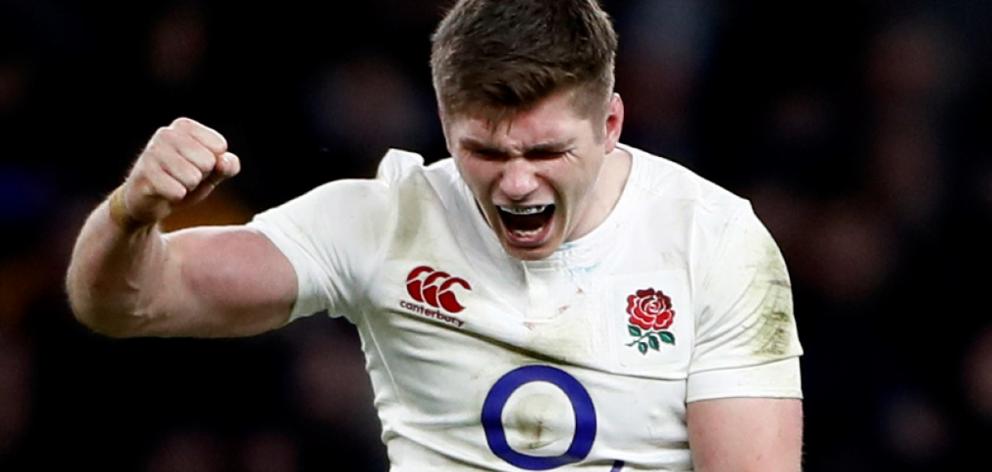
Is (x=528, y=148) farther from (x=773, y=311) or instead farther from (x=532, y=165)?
(x=773, y=311)

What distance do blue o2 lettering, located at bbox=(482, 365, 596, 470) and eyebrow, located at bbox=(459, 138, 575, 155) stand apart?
0.41m

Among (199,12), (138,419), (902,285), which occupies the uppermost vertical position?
(199,12)

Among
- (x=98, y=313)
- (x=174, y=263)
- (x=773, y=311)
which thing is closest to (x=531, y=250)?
(x=773, y=311)

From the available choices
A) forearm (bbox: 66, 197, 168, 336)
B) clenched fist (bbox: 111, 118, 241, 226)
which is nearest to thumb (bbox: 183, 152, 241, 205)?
clenched fist (bbox: 111, 118, 241, 226)

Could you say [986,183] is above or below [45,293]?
above

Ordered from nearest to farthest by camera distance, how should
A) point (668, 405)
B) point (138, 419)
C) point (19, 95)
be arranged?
point (668, 405) → point (138, 419) → point (19, 95)

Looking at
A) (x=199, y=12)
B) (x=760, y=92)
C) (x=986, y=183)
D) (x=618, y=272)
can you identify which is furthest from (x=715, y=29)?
(x=618, y=272)

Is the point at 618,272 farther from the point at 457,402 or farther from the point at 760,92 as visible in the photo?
the point at 760,92

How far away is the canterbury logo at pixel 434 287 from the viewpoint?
3500mm

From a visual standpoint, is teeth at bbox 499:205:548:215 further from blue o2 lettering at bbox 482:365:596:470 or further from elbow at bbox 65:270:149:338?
elbow at bbox 65:270:149:338

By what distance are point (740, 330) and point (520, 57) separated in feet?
2.02

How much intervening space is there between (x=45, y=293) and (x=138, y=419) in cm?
44

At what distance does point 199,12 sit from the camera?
5.81 meters

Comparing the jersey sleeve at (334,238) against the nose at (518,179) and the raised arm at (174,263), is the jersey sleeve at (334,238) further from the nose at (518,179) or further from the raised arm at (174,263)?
the nose at (518,179)
